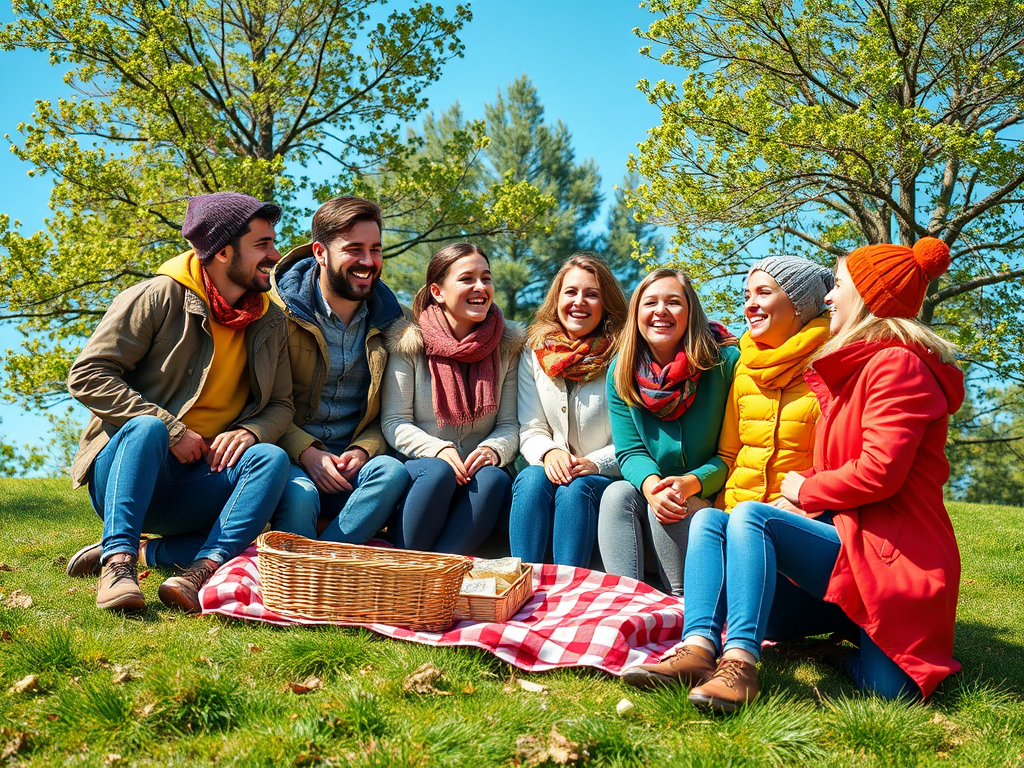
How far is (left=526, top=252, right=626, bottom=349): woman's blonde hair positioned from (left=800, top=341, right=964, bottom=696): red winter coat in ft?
6.17

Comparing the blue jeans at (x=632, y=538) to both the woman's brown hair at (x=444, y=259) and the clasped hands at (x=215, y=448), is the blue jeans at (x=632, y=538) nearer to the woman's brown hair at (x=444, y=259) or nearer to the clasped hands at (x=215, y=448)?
the woman's brown hair at (x=444, y=259)

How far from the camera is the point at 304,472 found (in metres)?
4.77

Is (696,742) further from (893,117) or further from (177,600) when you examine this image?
(893,117)

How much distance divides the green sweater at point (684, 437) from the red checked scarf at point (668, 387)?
52mm

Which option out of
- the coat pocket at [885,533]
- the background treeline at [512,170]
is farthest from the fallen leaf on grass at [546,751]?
the background treeline at [512,170]

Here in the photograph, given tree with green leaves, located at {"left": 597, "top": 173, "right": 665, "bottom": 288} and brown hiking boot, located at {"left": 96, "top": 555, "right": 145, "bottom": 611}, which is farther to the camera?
tree with green leaves, located at {"left": 597, "top": 173, "right": 665, "bottom": 288}

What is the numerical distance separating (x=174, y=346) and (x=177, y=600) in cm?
135

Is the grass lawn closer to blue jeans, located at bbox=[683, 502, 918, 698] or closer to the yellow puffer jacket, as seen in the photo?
blue jeans, located at bbox=[683, 502, 918, 698]

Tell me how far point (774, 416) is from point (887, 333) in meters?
Answer: 0.96

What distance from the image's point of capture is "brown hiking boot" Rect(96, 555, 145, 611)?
379cm

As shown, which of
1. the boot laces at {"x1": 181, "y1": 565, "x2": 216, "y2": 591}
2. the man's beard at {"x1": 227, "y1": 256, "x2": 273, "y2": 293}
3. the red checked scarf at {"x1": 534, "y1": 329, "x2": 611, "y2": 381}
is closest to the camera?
the boot laces at {"x1": 181, "y1": 565, "x2": 216, "y2": 591}

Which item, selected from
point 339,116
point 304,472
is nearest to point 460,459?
point 304,472

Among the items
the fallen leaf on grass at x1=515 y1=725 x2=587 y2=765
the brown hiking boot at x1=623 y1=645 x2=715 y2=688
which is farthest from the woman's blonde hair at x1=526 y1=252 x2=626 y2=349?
the fallen leaf on grass at x1=515 y1=725 x2=587 y2=765

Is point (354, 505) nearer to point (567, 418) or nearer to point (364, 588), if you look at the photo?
point (364, 588)
